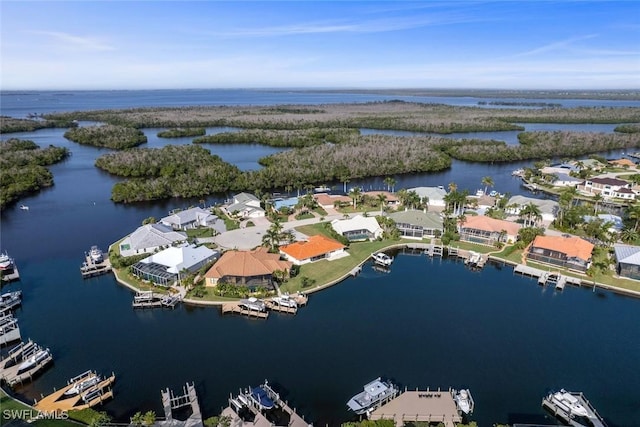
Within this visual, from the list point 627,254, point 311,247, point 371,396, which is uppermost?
point 627,254

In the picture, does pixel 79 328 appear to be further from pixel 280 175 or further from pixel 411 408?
pixel 280 175

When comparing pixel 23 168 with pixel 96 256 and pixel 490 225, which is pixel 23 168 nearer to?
pixel 96 256

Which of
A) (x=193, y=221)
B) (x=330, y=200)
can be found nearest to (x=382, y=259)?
(x=330, y=200)

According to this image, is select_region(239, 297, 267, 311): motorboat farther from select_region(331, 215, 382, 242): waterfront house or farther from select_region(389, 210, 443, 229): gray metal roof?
select_region(389, 210, 443, 229): gray metal roof

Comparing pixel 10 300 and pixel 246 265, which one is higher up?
pixel 246 265

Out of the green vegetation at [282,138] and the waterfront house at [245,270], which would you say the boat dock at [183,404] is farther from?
the green vegetation at [282,138]

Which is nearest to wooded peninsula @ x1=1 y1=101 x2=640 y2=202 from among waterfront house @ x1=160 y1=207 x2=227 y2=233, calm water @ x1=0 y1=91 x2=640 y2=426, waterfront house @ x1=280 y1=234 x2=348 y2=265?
waterfront house @ x1=160 y1=207 x2=227 y2=233

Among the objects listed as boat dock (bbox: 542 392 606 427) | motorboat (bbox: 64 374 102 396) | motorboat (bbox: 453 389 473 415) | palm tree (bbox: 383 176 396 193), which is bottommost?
boat dock (bbox: 542 392 606 427)
